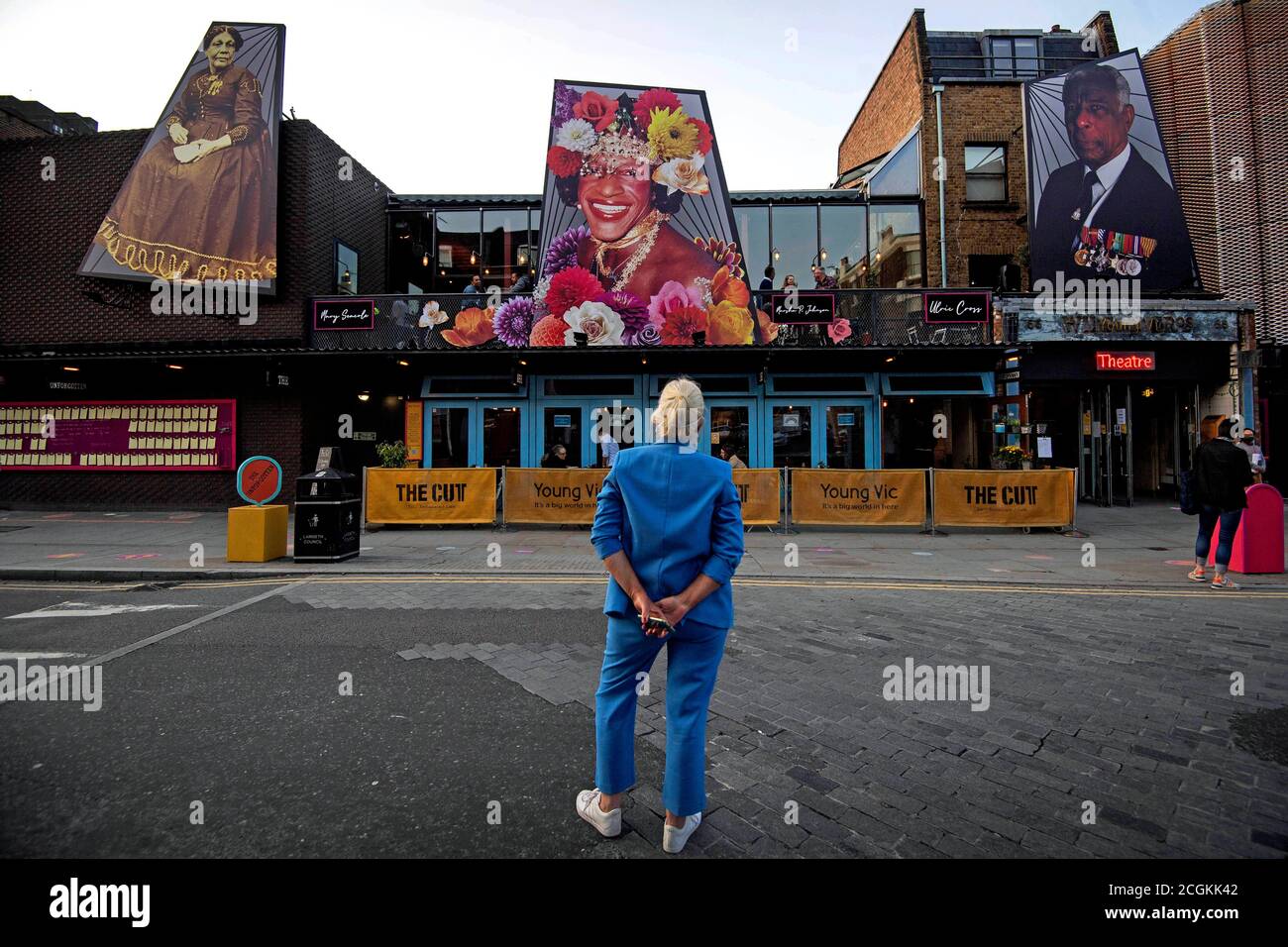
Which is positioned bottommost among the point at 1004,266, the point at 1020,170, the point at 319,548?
the point at 319,548

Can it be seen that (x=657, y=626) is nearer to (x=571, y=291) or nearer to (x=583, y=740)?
(x=583, y=740)

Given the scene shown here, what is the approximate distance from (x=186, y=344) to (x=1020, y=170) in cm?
2435

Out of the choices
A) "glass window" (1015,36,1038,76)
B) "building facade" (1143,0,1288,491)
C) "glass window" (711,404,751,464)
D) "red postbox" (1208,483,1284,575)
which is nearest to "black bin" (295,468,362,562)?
"glass window" (711,404,751,464)

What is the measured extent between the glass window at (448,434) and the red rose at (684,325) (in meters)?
5.93

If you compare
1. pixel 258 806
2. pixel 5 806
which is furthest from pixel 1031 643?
pixel 5 806

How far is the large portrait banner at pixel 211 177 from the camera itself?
15633mm

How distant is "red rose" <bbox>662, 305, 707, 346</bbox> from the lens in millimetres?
15711

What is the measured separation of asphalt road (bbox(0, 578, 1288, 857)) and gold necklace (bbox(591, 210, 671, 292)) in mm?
11958

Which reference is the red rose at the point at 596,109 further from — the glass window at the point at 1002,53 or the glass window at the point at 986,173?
the glass window at the point at 1002,53

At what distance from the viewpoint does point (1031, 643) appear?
522 cm
